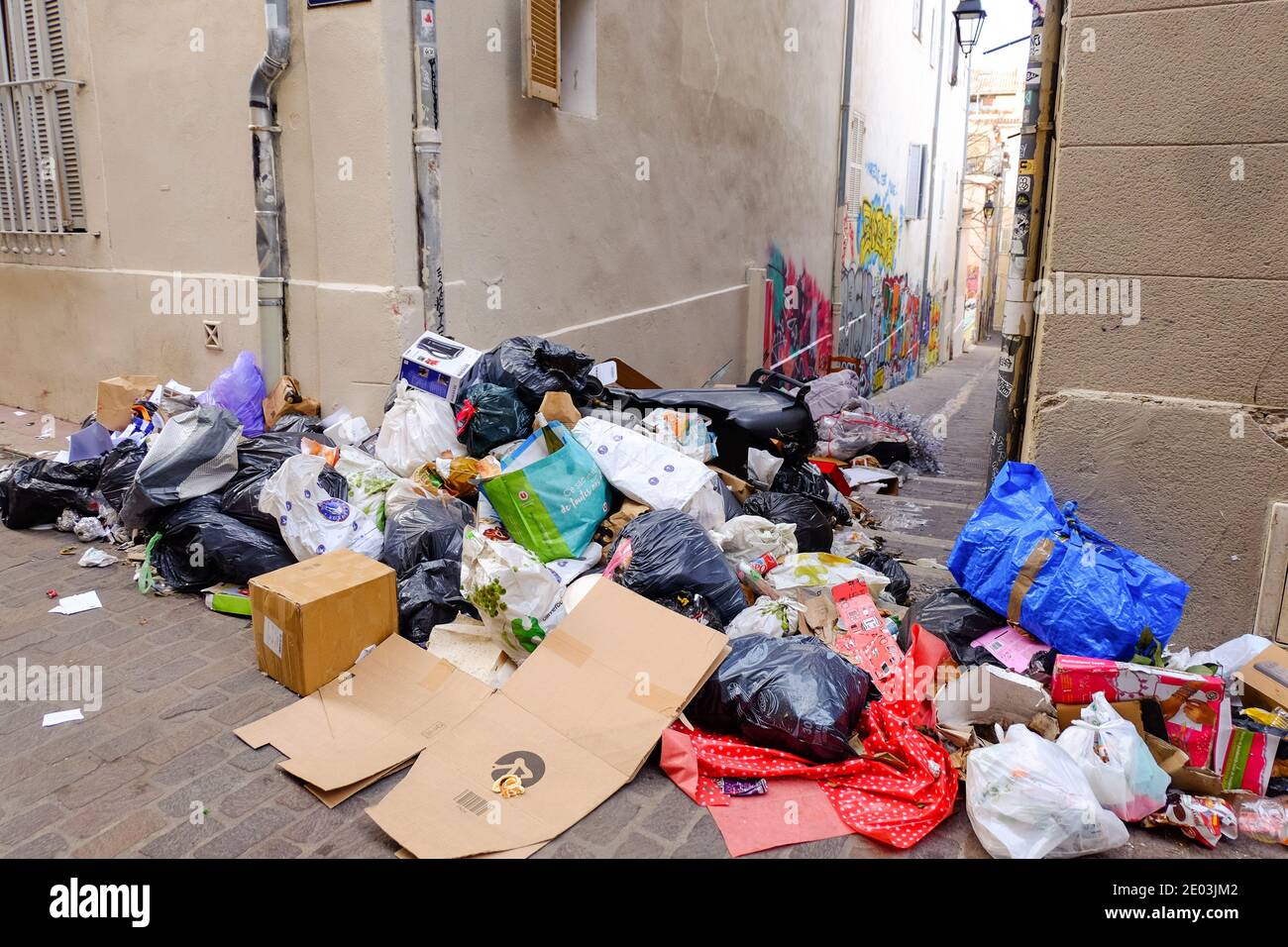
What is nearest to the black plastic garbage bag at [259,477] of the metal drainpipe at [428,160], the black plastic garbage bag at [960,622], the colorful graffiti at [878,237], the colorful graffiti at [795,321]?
the metal drainpipe at [428,160]

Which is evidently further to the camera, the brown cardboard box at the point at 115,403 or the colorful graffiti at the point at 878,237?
the colorful graffiti at the point at 878,237

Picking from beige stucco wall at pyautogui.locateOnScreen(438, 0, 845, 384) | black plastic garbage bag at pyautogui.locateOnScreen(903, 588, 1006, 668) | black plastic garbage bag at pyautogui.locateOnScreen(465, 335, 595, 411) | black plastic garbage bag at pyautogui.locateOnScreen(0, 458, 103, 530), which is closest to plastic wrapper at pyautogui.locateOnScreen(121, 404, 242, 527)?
black plastic garbage bag at pyautogui.locateOnScreen(0, 458, 103, 530)

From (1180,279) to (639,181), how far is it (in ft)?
14.4

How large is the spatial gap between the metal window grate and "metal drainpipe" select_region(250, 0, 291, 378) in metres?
1.95

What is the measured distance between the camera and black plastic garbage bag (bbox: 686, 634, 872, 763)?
279 cm

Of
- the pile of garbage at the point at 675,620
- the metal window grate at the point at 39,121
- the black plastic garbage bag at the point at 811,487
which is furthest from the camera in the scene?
the metal window grate at the point at 39,121

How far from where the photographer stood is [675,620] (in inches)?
123

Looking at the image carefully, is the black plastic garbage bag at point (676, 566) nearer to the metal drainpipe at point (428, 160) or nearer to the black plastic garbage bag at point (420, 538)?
the black plastic garbage bag at point (420, 538)

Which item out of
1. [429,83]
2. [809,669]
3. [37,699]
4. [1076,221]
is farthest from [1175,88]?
[37,699]

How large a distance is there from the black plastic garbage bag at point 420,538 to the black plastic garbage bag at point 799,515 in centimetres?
143

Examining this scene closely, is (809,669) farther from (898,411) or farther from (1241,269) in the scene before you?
(898,411)

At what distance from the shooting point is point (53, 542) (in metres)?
4.53

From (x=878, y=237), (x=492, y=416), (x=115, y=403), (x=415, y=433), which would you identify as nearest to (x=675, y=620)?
(x=492, y=416)

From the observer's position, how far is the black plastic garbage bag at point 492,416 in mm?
4344
